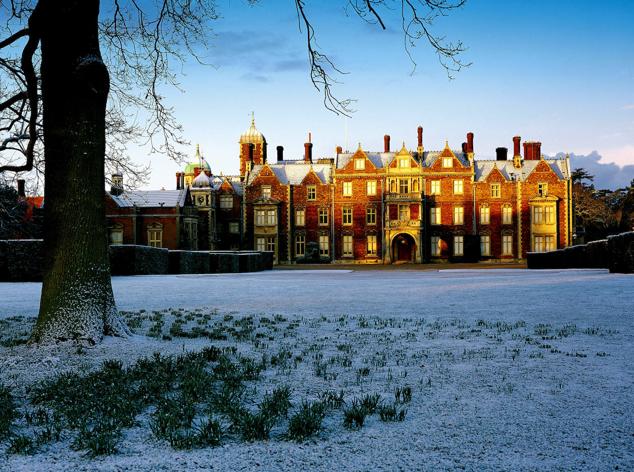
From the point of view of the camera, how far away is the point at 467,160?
60.3m

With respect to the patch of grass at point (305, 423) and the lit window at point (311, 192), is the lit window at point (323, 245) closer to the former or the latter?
the lit window at point (311, 192)

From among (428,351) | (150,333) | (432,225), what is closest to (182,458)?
(428,351)

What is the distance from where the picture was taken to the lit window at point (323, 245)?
59.9 meters

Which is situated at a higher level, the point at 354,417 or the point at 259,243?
the point at 259,243

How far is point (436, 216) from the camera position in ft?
192

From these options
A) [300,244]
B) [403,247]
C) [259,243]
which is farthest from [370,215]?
[259,243]

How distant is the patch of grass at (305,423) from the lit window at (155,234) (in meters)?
54.4

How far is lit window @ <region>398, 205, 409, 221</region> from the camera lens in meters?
58.4

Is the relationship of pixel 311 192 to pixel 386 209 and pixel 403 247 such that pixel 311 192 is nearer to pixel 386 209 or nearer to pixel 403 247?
pixel 386 209

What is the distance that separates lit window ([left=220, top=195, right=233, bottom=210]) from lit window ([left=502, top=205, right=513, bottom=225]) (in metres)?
27.6

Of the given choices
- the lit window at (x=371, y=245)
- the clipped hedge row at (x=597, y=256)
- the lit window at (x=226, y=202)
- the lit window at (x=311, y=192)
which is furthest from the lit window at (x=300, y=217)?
the clipped hedge row at (x=597, y=256)

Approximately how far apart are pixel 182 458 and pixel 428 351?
3.82 meters

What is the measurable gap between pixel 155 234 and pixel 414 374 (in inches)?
2119

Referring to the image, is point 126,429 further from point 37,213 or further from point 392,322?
point 37,213
